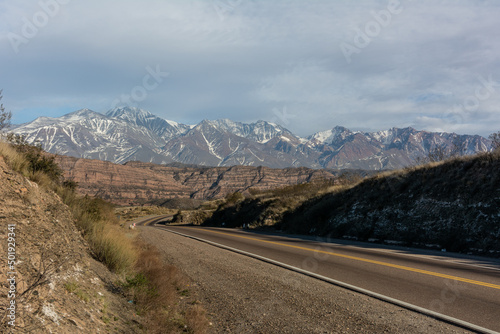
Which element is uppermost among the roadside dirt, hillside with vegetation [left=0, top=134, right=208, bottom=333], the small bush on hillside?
the small bush on hillside

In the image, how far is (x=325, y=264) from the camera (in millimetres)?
9695

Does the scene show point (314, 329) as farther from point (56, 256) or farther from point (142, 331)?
point (56, 256)

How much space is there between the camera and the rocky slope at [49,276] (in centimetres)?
368

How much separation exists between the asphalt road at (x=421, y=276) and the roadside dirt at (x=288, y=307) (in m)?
0.65

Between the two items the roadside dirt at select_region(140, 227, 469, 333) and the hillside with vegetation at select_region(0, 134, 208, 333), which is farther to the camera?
the roadside dirt at select_region(140, 227, 469, 333)

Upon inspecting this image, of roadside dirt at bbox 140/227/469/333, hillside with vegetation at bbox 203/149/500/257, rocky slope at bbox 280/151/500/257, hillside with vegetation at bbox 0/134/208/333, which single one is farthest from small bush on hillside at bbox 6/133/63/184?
rocky slope at bbox 280/151/500/257

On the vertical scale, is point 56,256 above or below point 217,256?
above

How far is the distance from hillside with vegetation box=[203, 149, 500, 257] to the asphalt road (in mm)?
3599

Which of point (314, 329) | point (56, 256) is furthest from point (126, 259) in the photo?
point (314, 329)

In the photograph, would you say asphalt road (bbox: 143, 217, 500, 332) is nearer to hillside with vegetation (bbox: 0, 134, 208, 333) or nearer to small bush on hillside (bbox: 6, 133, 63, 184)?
hillside with vegetation (bbox: 0, 134, 208, 333)

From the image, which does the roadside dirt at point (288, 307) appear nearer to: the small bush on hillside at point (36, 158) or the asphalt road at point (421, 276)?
the asphalt road at point (421, 276)

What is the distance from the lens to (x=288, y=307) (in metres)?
6.11

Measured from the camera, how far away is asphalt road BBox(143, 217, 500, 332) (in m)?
5.62

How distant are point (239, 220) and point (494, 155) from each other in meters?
26.8
